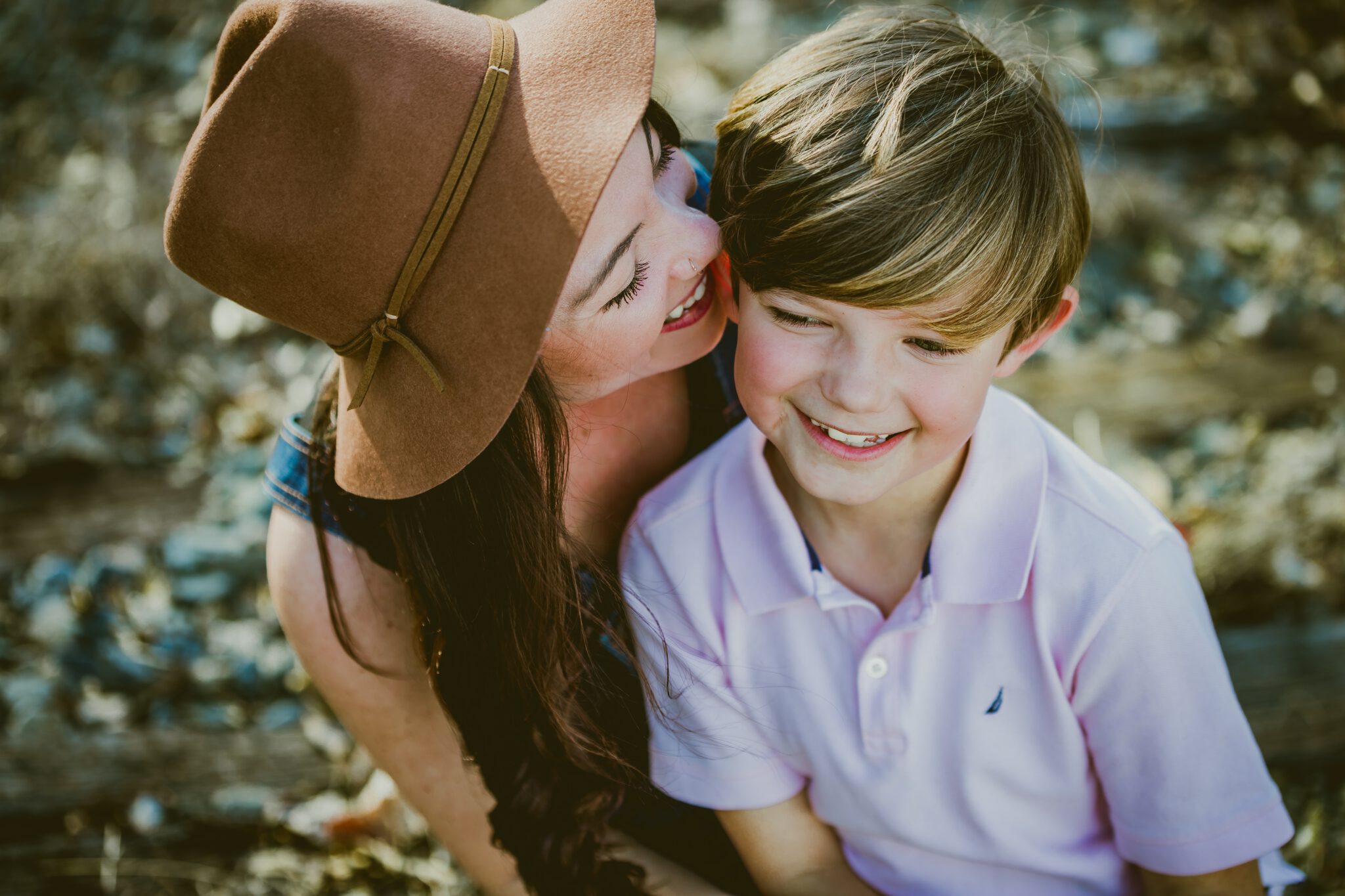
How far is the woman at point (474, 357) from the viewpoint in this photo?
143 centimetres

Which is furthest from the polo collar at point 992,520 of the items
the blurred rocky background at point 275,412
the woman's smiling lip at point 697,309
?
the blurred rocky background at point 275,412

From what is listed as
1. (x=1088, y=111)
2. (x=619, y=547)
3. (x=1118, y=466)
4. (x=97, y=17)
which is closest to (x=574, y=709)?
(x=619, y=547)

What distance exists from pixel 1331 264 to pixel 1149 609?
9.06ft

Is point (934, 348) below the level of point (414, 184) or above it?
below

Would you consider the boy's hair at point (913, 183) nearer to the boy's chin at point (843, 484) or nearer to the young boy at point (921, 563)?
the young boy at point (921, 563)

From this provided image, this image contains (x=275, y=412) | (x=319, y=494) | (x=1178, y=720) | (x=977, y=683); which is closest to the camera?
(x=1178, y=720)

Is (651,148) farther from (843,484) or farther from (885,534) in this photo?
(885,534)

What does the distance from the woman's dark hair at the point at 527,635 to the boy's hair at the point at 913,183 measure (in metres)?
0.33

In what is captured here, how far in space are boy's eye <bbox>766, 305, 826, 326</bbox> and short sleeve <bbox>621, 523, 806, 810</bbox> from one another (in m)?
0.52

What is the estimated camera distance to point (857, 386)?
4.96 ft

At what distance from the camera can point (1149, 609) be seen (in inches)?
60.9

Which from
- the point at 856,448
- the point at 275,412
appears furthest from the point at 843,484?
the point at 275,412

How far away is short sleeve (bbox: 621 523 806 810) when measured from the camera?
1.83 m

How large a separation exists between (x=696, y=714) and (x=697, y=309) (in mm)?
704
